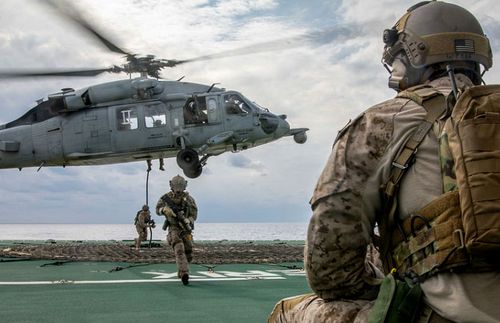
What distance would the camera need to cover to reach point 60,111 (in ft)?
52.3

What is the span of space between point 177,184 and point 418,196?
7.56 m

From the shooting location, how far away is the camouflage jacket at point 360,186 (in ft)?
6.38

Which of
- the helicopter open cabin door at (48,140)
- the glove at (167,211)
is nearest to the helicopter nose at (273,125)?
the helicopter open cabin door at (48,140)

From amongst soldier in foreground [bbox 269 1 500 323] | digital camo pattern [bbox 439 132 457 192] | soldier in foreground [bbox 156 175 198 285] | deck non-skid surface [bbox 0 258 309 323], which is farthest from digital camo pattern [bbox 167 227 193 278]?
digital camo pattern [bbox 439 132 457 192]

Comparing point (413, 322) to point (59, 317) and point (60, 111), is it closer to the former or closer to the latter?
point (59, 317)

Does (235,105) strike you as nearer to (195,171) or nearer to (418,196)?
(195,171)

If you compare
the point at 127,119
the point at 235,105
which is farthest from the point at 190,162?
the point at 127,119

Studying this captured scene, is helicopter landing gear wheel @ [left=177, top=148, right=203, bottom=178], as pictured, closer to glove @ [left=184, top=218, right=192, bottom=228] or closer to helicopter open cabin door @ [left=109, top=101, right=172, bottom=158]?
helicopter open cabin door @ [left=109, top=101, right=172, bottom=158]

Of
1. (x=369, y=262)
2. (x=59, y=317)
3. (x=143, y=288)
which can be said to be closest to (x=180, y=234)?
(x=143, y=288)

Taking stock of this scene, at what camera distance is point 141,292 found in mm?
7410

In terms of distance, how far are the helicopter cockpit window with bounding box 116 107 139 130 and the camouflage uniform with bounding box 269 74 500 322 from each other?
45.5 feet

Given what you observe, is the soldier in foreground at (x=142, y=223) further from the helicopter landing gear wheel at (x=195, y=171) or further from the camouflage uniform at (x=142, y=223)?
the helicopter landing gear wheel at (x=195, y=171)

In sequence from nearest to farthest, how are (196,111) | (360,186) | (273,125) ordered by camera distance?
(360,186)
(196,111)
(273,125)

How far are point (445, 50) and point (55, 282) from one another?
767cm
